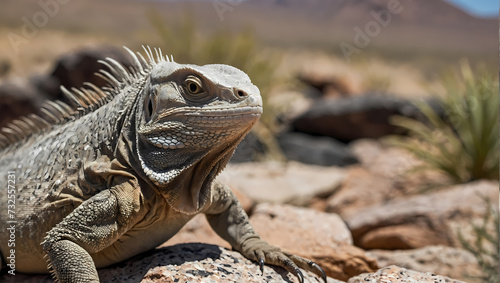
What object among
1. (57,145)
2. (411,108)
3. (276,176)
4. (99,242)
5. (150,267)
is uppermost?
(57,145)

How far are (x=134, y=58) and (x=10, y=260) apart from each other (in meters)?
1.87

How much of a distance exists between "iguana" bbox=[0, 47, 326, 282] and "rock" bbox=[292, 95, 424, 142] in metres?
12.7

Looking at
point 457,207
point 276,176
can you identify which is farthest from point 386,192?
point 457,207

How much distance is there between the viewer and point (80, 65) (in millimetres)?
11539

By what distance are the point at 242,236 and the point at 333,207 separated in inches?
230

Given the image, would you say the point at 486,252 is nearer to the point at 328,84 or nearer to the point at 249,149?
the point at 249,149

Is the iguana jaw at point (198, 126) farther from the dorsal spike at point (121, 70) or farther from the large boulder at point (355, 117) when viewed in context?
the large boulder at point (355, 117)

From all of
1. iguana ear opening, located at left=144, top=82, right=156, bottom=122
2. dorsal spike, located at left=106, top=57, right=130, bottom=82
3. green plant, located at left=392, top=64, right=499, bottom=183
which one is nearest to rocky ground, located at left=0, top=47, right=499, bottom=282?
green plant, located at left=392, top=64, right=499, bottom=183

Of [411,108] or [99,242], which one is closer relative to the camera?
[99,242]

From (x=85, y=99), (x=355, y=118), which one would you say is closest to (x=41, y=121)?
(x=85, y=99)

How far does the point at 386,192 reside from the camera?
1093 cm

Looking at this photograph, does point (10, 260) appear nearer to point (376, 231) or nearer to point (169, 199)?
point (169, 199)

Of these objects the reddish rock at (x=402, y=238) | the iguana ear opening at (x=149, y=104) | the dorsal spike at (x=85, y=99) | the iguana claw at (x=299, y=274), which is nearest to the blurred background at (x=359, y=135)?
the reddish rock at (x=402, y=238)

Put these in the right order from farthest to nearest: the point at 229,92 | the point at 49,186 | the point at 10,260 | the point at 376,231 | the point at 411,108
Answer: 1. the point at 411,108
2. the point at 376,231
3. the point at 10,260
4. the point at 49,186
5. the point at 229,92
